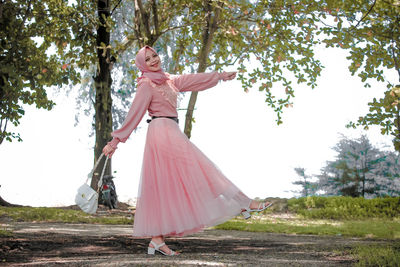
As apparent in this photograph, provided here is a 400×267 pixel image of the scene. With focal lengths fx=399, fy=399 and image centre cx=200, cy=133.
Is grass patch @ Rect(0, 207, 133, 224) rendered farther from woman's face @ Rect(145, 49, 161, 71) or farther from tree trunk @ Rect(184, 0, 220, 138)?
woman's face @ Rect(145, 49, 161, 71)

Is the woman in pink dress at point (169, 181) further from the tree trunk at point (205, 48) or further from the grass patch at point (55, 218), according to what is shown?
the grass patch at point (55, 218)

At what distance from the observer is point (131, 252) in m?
5.29

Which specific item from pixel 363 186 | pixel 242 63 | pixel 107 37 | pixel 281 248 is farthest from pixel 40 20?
pixel 363 186

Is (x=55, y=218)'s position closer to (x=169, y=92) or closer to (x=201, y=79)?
(x=169, y=92)

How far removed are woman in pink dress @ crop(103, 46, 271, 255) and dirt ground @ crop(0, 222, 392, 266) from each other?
37cm

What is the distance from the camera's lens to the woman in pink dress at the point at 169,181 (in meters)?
4.64

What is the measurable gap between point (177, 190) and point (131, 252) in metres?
1.27

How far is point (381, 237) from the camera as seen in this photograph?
7961 millimetres

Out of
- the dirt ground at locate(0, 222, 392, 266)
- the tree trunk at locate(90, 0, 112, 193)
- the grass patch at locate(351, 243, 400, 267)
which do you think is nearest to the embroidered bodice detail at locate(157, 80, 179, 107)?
the dirt ground at locate(0, 222, 392, 266)

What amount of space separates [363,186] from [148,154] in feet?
45.0

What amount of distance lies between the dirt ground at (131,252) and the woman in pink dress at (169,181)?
14.4 inches

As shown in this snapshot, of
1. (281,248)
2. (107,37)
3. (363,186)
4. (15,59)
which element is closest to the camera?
(281,248)

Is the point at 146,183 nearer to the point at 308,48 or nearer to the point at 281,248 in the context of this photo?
the point at 281,248

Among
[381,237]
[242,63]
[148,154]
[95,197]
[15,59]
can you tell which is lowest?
[381,237]
